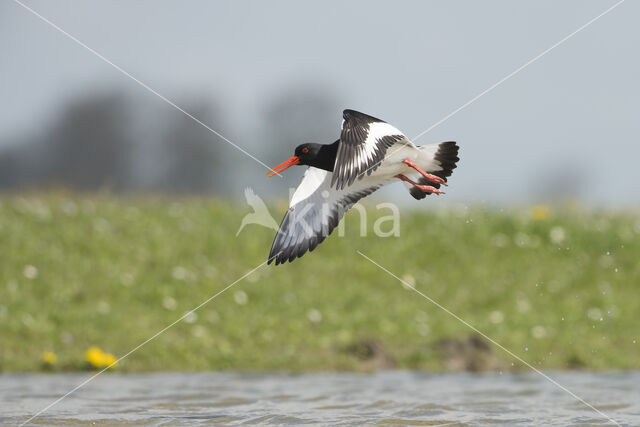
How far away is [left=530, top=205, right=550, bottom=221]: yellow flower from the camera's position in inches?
517

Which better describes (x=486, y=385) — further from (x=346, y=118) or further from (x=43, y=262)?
(x=43, y=262)

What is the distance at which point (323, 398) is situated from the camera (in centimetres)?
673

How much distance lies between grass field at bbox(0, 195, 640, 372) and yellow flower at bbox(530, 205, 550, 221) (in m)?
0.04

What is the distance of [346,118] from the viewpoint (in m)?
5.15

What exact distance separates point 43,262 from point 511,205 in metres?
7.37

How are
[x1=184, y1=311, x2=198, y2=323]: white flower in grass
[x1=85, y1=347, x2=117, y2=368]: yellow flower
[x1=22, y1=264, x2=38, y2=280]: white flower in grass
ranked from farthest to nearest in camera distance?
[x1=22, y1=264, x2=38, y2=280]: white flower in grass
[x1=184, y1=311, x2=198, y2=323]: white flower in grass
[x1=85, y1=347, x2=117, y2=368]: yellow flower

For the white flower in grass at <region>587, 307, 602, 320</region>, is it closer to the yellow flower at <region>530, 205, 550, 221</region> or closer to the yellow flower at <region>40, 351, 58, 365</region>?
the yellow flower at <region>530, 205, 550, 221</region>

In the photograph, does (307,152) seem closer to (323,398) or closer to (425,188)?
(425,188)

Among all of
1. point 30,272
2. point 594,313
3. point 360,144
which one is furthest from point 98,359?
point 594,313

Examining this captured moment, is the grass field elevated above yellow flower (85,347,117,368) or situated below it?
above

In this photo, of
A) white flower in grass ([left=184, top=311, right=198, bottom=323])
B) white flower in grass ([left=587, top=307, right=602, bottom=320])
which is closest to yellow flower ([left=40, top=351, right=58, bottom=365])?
white flower in grass ([left=184, top=311, right=198, bottom=323])

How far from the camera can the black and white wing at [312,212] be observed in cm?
587

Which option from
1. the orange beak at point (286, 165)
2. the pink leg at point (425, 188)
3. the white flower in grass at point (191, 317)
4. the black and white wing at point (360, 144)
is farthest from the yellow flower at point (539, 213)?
the black and white wing at point (360, 144)

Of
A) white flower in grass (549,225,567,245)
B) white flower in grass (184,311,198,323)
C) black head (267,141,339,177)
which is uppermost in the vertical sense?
white flower in grass (549,225,567,245)
